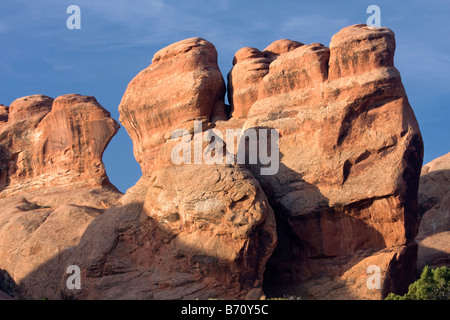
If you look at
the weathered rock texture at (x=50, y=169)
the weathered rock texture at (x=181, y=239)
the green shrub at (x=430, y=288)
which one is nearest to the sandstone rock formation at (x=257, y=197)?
the weathered rock texture at (x=181, y=239)

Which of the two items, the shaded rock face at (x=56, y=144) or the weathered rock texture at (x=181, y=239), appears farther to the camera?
the shaded rock face at (x=56, y=144)

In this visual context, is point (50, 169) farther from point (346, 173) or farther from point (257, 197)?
point (346, 173)

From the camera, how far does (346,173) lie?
1368 inches

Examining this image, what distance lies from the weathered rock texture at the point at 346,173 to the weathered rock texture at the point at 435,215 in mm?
6140

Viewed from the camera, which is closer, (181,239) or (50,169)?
(181,239)

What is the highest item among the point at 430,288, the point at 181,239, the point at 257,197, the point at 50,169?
the point at 50,169

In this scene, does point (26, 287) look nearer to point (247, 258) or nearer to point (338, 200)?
point (247, 258)

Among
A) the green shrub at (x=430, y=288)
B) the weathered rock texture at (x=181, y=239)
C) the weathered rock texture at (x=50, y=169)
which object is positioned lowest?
the green shrub at (x=430, y=288)

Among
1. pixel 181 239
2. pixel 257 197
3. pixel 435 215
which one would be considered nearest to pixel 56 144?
pixel 181 239

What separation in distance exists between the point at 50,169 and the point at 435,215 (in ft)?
72.1

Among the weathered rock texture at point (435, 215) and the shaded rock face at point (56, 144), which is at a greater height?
the shaded rock face at point (56, 144)

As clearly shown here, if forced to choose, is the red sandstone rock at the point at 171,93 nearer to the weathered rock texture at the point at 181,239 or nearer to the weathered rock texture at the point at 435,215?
the weathered rock texture at the point at 181,239

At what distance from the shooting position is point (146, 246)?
33.3 meters

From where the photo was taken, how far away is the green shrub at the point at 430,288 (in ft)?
97.6
